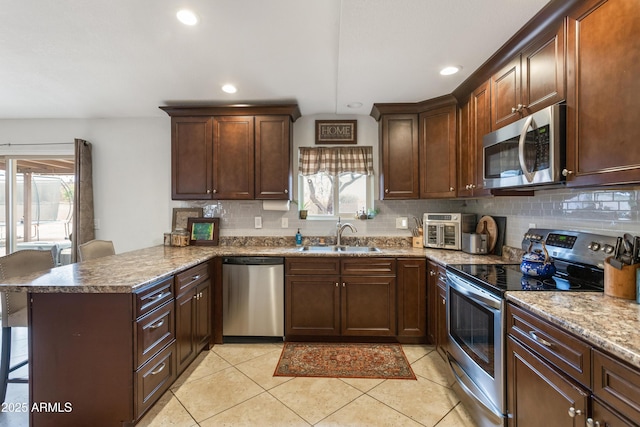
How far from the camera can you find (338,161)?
11.1 feet

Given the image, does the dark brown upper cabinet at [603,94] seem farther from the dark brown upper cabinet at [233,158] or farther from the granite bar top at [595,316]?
the dark brown upper cabinet at [233,158]

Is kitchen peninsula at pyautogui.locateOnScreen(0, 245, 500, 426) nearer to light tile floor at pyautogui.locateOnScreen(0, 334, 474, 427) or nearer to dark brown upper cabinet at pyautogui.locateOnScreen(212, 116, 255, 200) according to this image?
light tile floor at pyautogui.locateOnScreen(0, 334, 474, 427)

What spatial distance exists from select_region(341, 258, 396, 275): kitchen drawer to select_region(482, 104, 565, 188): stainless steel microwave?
1151 millimetres

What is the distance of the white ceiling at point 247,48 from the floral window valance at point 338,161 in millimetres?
587

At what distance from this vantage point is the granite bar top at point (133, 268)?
158 cm

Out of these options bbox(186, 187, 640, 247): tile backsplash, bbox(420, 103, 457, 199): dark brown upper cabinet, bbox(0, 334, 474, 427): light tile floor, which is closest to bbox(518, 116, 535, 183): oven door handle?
bbox(186, 187, 640, 247): tile backsplash

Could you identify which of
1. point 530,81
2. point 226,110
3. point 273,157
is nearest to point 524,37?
point 530,81

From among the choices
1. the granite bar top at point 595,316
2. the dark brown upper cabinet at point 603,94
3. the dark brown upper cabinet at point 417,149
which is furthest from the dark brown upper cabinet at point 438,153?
the granite bar top at point 595,316

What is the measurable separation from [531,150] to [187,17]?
7.06 ft

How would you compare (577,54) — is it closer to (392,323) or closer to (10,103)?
(392,323)

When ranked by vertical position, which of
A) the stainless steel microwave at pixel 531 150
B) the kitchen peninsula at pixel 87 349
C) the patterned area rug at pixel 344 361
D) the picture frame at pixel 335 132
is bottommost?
the patterned area rug at pixel 344 361

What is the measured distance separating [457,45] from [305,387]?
2632 millimetres

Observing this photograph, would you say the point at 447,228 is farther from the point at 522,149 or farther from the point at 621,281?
the point at 621,281

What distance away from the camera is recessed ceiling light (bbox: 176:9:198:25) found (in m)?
1.67
